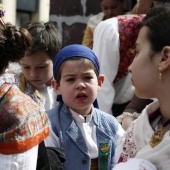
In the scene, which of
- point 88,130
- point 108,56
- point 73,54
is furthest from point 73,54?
point 108,56

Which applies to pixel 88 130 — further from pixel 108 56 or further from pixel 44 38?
pixel 44 38

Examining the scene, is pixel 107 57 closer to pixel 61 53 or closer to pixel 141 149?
pixel 61 53

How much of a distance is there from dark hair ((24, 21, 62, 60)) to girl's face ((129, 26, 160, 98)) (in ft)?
3.98

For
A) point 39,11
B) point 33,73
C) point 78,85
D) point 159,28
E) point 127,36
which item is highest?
point 159,28

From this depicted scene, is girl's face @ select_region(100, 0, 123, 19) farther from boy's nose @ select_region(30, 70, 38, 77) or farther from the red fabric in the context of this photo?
boy's nose @ select_region(30, 70, 38, 77)

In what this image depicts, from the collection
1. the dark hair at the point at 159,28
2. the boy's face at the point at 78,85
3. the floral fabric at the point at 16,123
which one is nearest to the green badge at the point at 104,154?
the boy's face at the point at 78,85

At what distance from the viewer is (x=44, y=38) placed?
2.84 metres

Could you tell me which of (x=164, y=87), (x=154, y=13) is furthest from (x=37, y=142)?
(x=154, y=13)

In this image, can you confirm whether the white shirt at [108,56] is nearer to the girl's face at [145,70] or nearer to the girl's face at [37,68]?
the girl's face at [37,68]

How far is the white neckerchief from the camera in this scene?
2145mm

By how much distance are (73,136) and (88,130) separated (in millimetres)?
91

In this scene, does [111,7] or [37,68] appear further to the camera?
[111,7]

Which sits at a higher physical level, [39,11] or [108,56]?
[108,56]

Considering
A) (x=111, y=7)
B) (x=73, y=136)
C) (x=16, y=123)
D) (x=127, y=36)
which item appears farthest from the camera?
(x=111, y=7)
